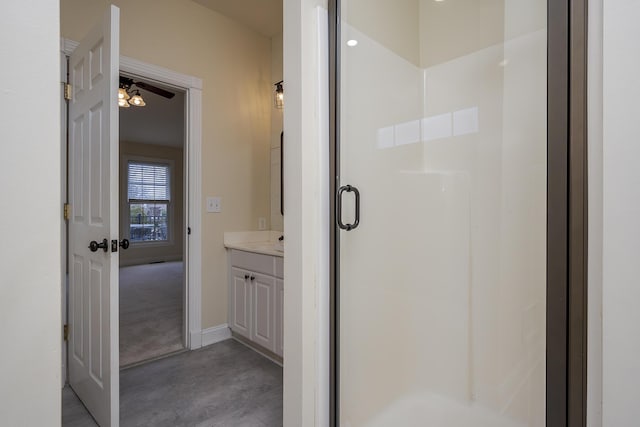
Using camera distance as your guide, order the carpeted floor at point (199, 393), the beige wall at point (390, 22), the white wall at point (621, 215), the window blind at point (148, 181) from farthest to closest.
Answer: the window blind at point (148, 181)
the carpeted floor at point (199, 393)
the beige wall at point (390, 22)
the white wall at point (621, 215)

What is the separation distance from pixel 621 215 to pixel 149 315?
3.76 m

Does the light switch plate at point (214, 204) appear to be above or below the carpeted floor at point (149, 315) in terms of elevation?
above

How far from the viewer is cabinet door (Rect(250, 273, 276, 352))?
2186 millimetres

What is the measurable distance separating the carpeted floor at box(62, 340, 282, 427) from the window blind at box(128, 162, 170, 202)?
5.26 metres

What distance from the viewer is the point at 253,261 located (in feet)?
7.77

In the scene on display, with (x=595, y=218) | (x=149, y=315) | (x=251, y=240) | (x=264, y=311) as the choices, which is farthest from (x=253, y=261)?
(x=595, y=218)

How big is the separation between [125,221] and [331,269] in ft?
21.7

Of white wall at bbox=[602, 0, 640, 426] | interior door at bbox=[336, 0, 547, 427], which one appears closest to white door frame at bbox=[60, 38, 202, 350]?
interior door at bbox=[336, 0, 547, 427]

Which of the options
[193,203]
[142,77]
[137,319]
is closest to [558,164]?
[193,203]

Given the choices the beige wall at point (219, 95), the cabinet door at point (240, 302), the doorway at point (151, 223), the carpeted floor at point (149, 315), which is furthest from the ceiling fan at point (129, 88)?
the carpeted floor at point (149, 315)

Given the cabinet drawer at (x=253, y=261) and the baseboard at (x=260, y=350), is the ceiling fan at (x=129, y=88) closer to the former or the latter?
the cabinet drawer at (x=253, y=261)

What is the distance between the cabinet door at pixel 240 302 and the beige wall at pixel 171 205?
3.88m

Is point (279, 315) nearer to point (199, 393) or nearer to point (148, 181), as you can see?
point (199, 393)

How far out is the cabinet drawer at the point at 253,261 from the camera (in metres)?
2.20
